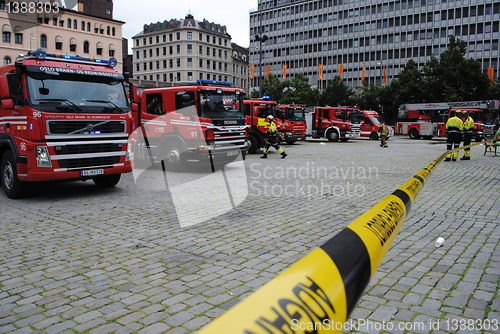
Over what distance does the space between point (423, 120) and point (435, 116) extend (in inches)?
55.0

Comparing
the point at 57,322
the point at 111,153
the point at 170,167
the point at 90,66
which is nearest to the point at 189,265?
the point at 57,322

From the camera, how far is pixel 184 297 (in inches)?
138

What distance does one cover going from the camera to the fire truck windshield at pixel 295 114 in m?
27.5

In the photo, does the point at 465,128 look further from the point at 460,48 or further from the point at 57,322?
the point at 460,48

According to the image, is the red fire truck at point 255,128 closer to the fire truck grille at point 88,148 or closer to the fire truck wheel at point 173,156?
the fire truck wheel at point 173,156

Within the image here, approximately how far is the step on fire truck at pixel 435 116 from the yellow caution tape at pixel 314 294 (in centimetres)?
3571

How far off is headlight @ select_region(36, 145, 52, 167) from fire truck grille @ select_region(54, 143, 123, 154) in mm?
185

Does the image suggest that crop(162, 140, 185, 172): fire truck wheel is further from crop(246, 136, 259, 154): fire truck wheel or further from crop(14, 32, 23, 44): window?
crop(14, 32, 23, 44): window

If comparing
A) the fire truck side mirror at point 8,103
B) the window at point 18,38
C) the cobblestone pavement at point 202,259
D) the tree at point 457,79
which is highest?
the window at point 18,38

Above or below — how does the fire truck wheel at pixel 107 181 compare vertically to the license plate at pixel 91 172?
below

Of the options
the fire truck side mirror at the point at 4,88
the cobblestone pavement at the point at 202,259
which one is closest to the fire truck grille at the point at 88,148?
the cobblestone pavement at the point at 202,259

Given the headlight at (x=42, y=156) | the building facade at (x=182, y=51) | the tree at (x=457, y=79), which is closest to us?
the headlight at (x=42, y=156)

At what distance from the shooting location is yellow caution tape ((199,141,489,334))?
0.88 meters

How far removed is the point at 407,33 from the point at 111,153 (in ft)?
294
